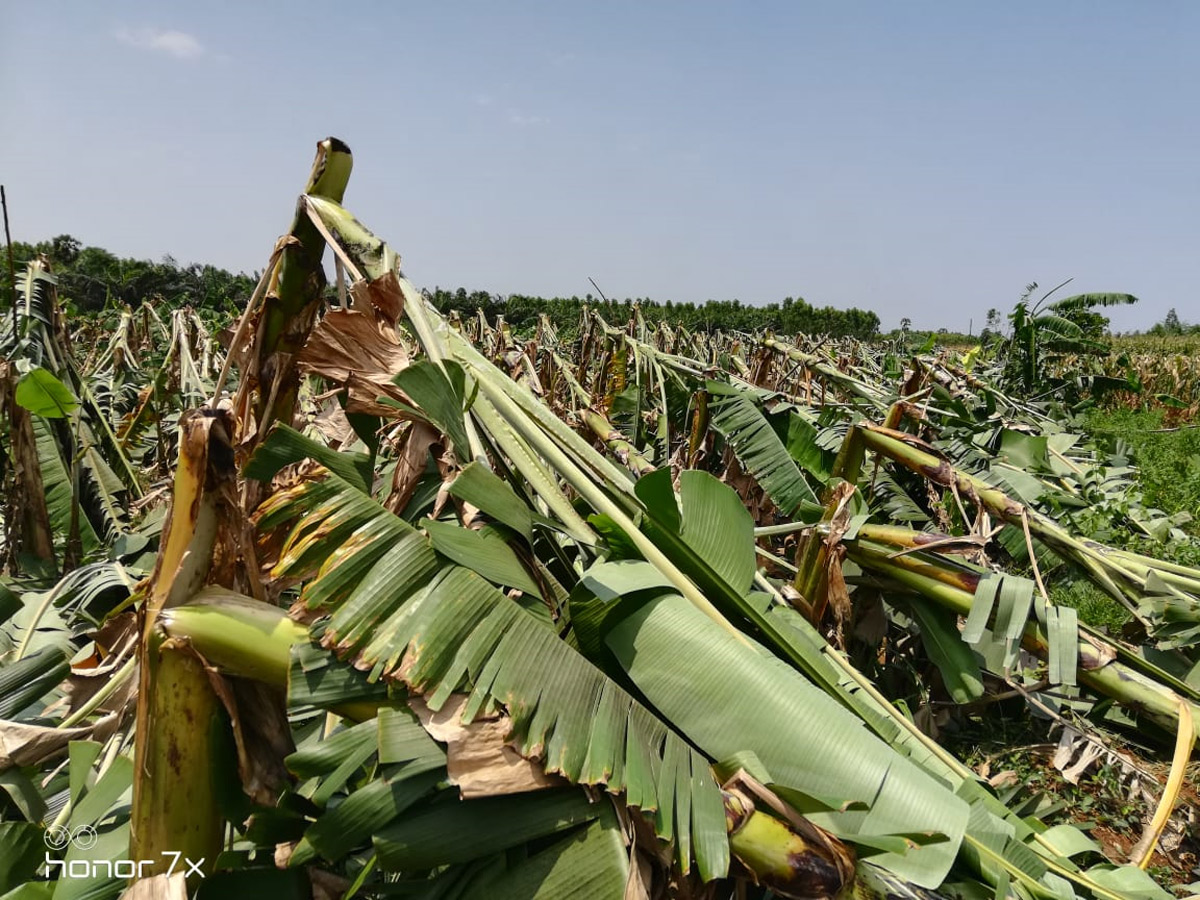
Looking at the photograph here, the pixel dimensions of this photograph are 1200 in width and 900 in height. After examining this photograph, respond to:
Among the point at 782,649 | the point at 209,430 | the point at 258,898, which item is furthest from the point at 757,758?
the point at 209,430

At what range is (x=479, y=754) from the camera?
93cm

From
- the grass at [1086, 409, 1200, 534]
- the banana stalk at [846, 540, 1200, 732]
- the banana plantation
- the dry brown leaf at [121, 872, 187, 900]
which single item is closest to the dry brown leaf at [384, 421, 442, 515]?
the banana plantation

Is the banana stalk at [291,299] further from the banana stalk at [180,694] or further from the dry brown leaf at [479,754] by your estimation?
the dry brown leaf at [479,754]

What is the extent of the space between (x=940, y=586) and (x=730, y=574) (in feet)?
2.86

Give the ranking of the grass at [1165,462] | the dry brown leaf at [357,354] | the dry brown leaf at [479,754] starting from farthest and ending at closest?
1. the grass at [1165,462]
2. the dry brown leaf at [357,354]
3. the dry brown leaf at [479,754]

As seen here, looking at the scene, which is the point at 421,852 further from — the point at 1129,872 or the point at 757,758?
the point at 1129,872

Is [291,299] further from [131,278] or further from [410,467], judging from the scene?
[131,278]

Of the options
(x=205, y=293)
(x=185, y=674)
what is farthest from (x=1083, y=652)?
(x=205, y=293)

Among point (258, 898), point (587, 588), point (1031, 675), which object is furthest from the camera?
point (1031, 675)

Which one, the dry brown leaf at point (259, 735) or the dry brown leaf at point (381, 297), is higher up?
the dry brown leaf at point (381, 297)

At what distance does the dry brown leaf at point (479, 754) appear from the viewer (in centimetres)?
91

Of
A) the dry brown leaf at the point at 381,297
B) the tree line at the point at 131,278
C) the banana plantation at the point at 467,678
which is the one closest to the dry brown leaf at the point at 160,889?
the banana plantation at the point at 467,678

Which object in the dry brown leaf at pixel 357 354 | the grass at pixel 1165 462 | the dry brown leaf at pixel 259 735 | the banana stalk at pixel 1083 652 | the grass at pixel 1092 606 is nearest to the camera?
the dry brown leaf at pixel 259 735

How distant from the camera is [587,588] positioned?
3.87 feet
